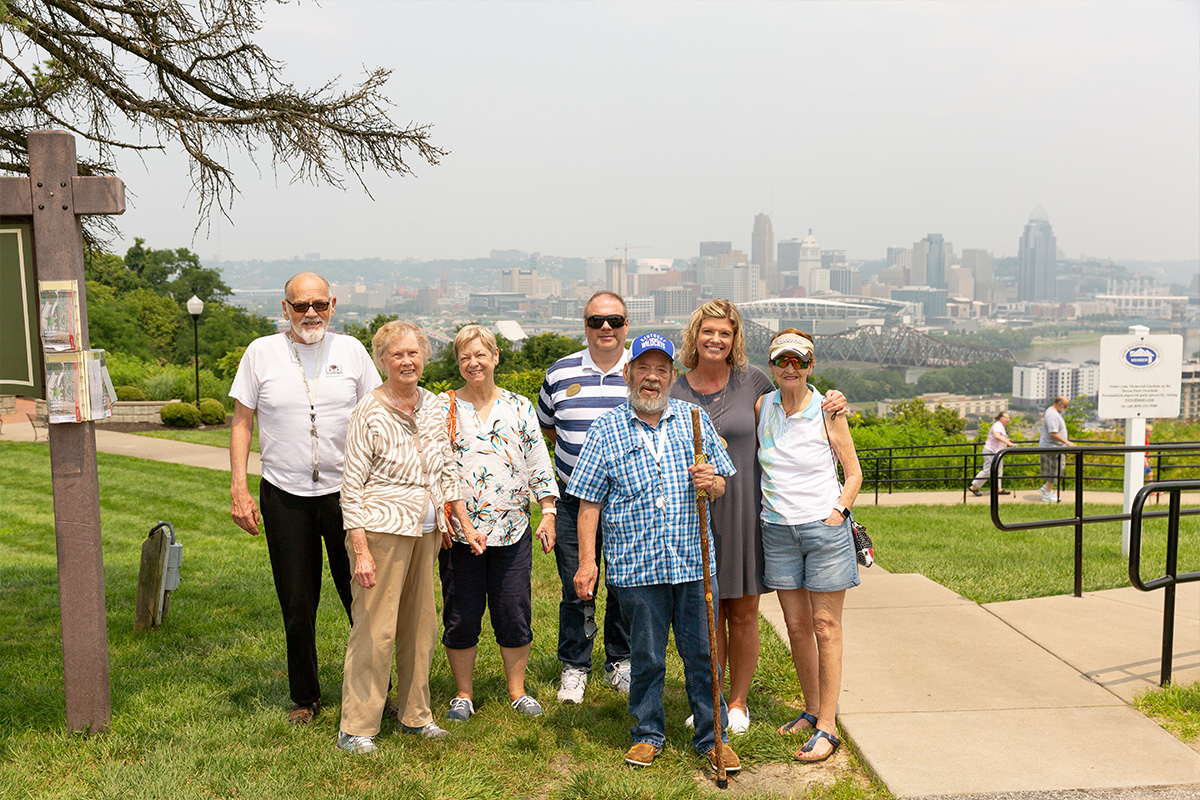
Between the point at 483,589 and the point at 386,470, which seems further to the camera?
the point at 483,589

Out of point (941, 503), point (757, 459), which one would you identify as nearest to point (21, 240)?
point (757, 459)

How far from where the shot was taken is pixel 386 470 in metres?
3.76

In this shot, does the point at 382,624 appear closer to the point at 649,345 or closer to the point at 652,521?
the point at 652,521

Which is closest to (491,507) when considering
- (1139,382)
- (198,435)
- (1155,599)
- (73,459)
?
(73,459)

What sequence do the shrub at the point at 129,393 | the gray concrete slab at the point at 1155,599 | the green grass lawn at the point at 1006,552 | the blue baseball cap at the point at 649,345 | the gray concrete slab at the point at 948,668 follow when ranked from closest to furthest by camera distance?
1. the blue baseball cap at the point at 649,345
2. the gray concrete slab at the point at 948,668
3. the gray concrete slab at the point at 1155,599
4. the green grass lawn at the point at 1006,552
5. the shrub at the point at 129,393

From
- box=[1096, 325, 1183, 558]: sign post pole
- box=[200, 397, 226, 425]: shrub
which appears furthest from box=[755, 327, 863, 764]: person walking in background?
box=[200, 397, 226, 425]: shrub

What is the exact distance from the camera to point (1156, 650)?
4984 millimetres

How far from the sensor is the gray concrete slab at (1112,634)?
4.62 m

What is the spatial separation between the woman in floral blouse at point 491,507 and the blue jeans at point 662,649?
0.57m

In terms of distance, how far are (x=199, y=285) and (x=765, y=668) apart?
3063 inches

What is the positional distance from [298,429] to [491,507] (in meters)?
0.88

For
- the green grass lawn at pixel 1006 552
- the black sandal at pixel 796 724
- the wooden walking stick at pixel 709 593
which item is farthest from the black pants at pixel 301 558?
the green grass lawn at pixel 1006 552

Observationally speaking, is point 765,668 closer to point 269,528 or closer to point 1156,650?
point 1156,650

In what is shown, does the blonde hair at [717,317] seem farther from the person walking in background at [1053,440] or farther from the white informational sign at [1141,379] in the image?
the person walking in background at [1053,440]
